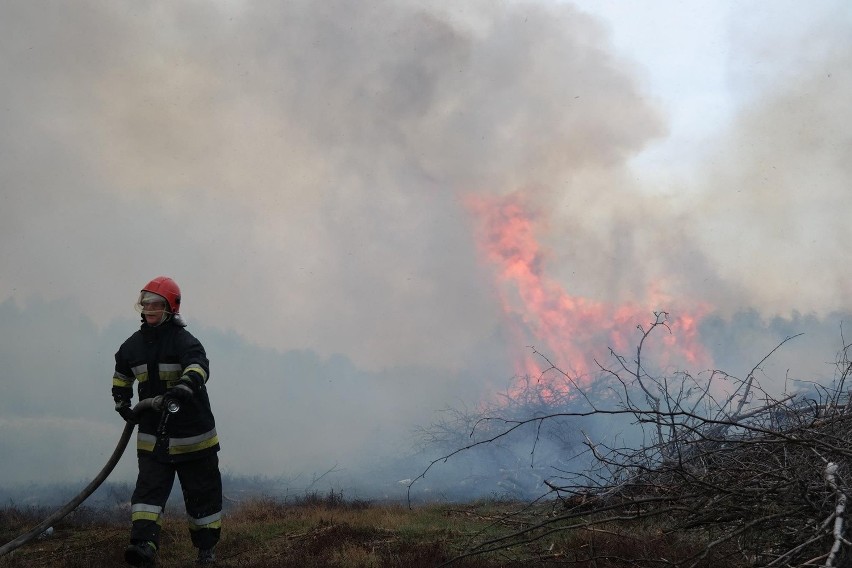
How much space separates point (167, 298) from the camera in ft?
16.5

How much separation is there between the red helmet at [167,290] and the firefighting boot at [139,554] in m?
1.71

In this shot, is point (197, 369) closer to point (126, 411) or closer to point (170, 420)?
point (170, 420)

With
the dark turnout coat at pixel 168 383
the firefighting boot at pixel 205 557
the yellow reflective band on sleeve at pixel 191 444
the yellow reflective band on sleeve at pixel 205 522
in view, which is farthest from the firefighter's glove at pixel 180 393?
the firefighting boot at pixel 205 557

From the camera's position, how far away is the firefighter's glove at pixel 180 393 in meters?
4.47

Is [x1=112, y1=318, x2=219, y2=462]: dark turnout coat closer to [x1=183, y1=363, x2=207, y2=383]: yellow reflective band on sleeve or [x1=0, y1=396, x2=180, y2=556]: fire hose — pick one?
[x1=183, y1=363, x2=207, y2=383]: yellow reflective band on sleeve

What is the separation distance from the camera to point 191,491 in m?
4.80

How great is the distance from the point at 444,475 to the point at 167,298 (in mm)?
10389

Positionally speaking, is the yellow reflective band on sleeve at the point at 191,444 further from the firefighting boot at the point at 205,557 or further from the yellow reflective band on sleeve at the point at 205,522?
the firefighting boot at the point at 205,557

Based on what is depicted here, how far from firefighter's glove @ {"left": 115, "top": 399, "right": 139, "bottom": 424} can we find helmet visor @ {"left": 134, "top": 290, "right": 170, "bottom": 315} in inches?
27.3

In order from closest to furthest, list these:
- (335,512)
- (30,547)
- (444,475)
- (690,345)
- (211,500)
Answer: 1. (211,500)
2. (30,547)
3. (335,512)
4. (444,475)
5. (690,345)

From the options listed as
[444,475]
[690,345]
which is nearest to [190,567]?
[444,475]

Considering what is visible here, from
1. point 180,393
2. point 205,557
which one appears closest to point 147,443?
point 180,393

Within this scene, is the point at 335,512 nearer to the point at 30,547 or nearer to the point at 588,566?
the point at 30,547

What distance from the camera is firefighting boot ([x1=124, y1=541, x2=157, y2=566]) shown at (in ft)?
14.1
